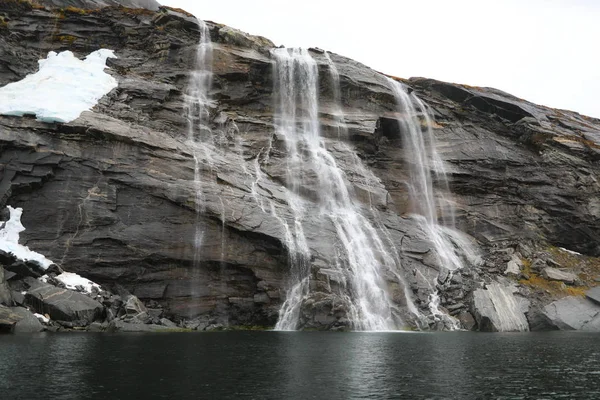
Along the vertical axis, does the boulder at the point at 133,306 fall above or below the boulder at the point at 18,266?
below

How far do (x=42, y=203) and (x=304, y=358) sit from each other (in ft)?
85.1

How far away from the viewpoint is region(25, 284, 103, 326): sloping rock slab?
102ft

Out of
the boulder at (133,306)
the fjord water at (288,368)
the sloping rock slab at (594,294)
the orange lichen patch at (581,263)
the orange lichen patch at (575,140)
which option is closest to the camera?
the fjord water at (288,368)

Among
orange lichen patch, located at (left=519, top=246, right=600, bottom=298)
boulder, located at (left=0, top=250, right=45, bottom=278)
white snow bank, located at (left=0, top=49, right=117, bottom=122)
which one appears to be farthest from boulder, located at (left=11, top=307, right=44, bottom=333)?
orange lichen patch, located at (left=519, top=246, right=600, bottom=298)

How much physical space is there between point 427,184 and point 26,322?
4101 centimetres

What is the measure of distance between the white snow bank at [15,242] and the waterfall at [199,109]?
10.8 metres

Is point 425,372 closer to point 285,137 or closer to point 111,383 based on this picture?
point 111,383

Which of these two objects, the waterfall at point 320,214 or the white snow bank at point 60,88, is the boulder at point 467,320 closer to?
the waterfall at point 320,214

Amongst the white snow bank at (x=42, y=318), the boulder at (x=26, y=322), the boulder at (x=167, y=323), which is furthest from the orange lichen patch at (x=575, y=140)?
the boulder at (x=26, y=322)

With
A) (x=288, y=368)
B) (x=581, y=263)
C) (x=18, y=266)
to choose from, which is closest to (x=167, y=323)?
(x=18, y=266)

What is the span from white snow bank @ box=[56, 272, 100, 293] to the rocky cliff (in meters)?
0.80

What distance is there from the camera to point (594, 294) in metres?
45.4

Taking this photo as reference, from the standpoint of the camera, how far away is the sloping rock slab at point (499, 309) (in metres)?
39.2

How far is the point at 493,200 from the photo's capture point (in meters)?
56.4
